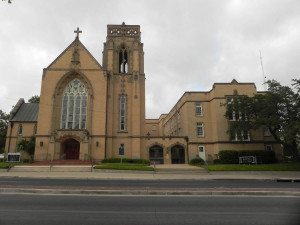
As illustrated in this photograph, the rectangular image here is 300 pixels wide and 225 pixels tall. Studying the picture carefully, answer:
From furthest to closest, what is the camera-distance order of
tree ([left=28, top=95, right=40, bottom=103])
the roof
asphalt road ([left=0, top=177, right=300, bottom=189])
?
1. tree ([left=28, top=95, right=40, bottom=103])
2. the roof
3. asphalt road ([left=0, top=177, right=300, bottom=189])

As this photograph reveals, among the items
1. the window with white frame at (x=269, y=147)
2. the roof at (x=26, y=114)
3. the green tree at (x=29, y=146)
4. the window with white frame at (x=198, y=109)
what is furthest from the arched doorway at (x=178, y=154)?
the roof at (x=26, y=114)

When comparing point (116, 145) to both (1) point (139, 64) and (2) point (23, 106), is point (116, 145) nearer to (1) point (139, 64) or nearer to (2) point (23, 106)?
(1) point (139, 64)

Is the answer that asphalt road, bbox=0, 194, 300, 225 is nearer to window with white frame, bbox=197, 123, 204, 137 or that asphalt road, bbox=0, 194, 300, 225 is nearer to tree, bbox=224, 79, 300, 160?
tree, bbox=224, 79, 300, 160

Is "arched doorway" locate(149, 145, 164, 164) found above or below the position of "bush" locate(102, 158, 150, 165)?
above

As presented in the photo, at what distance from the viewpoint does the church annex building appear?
3047cm

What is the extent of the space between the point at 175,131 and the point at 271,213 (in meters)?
36.4

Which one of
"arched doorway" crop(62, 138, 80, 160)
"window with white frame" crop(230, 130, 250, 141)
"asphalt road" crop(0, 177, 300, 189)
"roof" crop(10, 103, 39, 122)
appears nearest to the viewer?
"asphalt road" crop(0, 177, 300, 189)

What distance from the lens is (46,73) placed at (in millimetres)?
32250

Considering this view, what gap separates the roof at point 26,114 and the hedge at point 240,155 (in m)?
32.0

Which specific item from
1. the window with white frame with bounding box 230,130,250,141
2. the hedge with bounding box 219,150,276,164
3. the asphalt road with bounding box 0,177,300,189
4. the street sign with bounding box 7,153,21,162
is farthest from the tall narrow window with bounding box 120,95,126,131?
the asphalt road with bounding box 0,177,300,189

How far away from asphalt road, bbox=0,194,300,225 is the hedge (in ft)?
70.1

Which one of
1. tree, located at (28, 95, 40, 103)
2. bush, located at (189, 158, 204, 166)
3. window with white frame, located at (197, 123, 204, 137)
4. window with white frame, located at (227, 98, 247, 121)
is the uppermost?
tree, located at (28, 95, 40, 103)

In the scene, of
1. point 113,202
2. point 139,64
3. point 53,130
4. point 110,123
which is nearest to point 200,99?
point 139,64

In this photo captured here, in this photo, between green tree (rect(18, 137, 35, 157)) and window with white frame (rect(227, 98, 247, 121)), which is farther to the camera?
green tree (rect(18, 137, 35, 157))
